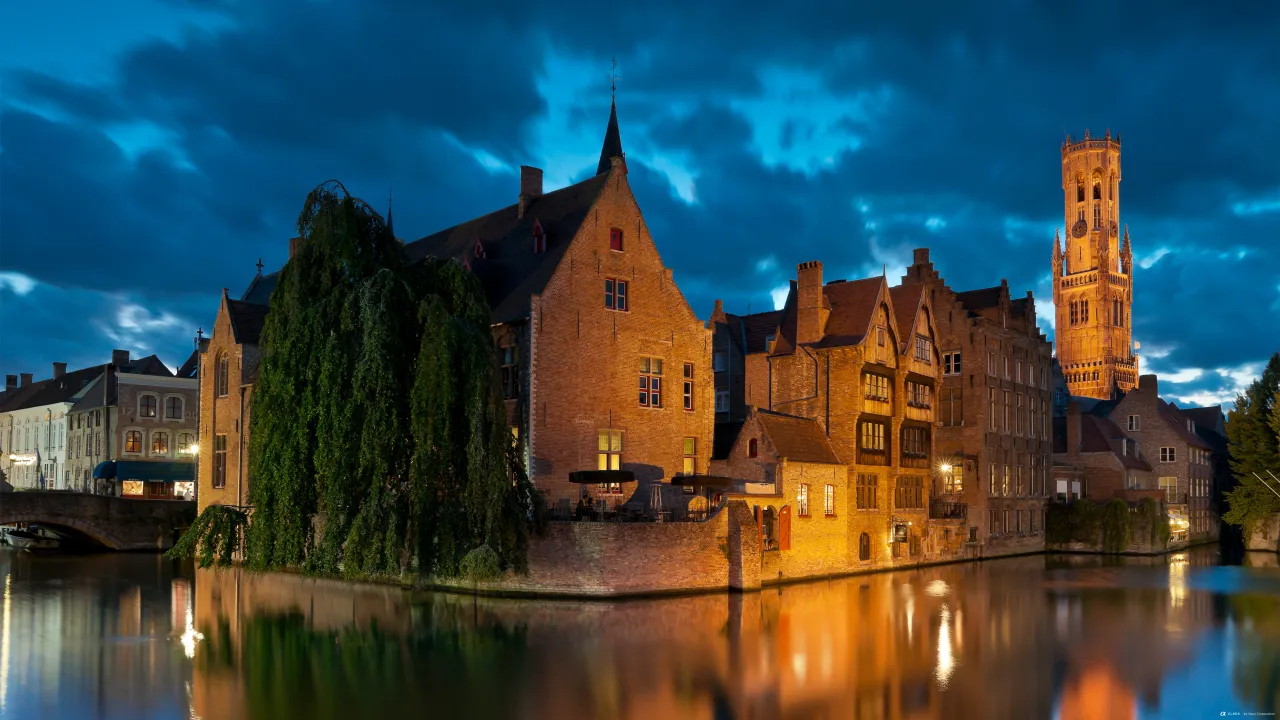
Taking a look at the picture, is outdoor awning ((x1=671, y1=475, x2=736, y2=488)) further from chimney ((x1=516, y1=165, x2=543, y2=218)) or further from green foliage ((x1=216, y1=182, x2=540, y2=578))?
chimney ((x1=516, y1=165, x2=543, y2=218))

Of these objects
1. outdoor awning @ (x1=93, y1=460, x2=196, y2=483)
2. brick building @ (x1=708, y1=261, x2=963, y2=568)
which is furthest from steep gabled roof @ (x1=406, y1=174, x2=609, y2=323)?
outdoor awning @ (x1=93, y1=460, x2=196, y2=483)

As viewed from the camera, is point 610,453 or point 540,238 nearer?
point 610,453

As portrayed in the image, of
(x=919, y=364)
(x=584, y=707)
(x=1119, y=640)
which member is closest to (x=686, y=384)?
(x=919, y=364)

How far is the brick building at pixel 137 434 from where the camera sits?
6694cm

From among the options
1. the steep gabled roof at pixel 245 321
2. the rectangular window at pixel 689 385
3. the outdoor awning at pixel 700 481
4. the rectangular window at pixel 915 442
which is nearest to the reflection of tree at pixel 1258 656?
the rectangular window at pixel 915 442

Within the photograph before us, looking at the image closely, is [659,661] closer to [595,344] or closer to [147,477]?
[595,344]

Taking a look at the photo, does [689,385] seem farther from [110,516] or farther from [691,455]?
[110,516]

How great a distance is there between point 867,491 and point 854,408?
12.2 ft

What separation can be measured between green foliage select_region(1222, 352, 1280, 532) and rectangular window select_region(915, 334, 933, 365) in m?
24.9

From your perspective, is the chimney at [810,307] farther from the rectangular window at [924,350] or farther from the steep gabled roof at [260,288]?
the steep gabled roof at [260,288]

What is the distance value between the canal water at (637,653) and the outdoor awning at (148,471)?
26933mm

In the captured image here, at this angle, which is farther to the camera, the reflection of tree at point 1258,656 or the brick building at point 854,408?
the brick building at point 854,408

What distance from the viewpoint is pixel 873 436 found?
4588 centimetres

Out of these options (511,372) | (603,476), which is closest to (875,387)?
(603,476)
